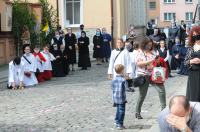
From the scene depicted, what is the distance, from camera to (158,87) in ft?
38.9

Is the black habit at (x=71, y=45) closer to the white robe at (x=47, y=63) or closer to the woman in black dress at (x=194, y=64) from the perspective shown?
the white robe at (x=47, y=63)

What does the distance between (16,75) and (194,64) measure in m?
10.8

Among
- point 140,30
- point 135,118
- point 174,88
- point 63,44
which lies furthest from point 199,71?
point 140,30

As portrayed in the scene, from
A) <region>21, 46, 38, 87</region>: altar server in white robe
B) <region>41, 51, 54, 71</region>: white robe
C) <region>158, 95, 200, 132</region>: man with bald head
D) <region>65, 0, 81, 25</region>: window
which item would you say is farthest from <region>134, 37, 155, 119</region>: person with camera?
<region>65, 0, 81, 25</region>: window

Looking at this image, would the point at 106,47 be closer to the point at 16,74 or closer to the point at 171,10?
the point at 16,74

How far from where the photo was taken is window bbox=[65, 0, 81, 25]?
36406 mm

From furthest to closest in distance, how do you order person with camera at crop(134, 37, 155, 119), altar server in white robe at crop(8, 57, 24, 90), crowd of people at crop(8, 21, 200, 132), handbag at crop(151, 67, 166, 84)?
altar server in white robe at crop(8, 57, 24, 90) < person with camera at crop(134, 37, 155, 119) < handbag at crop(151, 67, 166, 84) < crowd of people at crop(8, 21, 200, 132)

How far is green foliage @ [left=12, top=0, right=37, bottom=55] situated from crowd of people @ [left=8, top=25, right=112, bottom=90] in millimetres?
482

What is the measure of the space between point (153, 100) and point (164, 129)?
869cm

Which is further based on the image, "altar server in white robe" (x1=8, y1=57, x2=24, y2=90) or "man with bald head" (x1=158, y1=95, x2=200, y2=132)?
"altar server in white robe" (x1=8, y1=57, x2=24, y2=90)

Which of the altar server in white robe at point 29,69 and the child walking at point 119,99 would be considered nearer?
the child walking at point 119,99

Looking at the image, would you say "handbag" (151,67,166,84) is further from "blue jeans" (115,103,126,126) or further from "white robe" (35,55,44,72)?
"white robe" (35,55,44,72)

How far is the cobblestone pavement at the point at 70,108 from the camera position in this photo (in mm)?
11539

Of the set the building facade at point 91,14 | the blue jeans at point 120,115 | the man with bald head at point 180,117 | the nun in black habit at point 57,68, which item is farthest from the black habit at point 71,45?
the man with bald head at point 180,117
